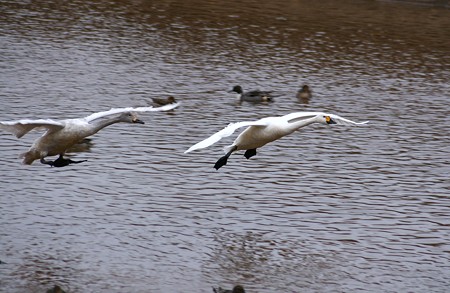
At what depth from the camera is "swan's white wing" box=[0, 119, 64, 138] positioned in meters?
11.6

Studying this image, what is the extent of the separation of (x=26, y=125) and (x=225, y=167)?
4.21 meters

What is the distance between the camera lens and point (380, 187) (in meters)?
14.8

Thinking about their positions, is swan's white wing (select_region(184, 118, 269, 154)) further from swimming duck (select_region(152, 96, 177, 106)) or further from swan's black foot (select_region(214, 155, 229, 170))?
swimming duck (select_region(152, 96, 177, 106))

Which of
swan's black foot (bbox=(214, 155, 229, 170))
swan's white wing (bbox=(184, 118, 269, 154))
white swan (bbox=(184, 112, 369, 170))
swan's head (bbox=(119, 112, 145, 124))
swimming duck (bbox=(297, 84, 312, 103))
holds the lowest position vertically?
swimming duck (bbox=(297, 84, 312, 103))

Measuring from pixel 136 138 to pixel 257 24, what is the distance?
1056 centimetres

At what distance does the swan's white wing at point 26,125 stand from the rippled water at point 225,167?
1.18m

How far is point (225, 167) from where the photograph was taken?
15445 mm

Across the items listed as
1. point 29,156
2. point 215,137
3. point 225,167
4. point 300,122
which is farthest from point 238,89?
point 215,137

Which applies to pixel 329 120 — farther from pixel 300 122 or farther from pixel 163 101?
pixel 163 101

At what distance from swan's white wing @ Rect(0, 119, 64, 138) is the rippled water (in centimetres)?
118

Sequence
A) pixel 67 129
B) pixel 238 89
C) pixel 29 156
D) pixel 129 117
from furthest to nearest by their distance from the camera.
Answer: pixel 238 89
pixel 29 156
pixel 129 117
pixel 67 129

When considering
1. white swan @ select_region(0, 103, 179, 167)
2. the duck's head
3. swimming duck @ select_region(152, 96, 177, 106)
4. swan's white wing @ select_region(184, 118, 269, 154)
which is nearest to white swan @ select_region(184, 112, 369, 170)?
swan's white wing @ select_region(184, 118, 269, 154)

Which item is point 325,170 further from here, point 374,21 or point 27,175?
point 374,21

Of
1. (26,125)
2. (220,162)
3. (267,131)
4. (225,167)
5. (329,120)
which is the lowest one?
(225,167)
